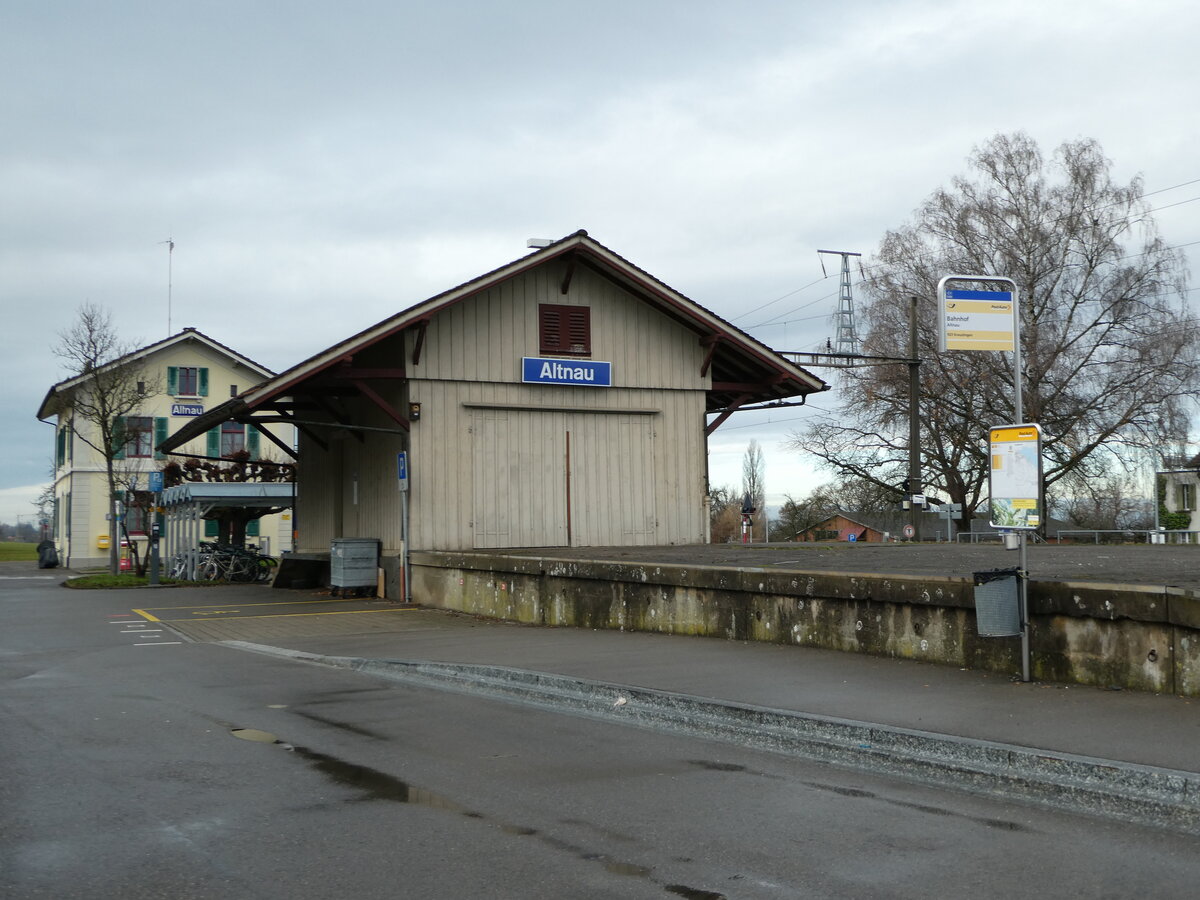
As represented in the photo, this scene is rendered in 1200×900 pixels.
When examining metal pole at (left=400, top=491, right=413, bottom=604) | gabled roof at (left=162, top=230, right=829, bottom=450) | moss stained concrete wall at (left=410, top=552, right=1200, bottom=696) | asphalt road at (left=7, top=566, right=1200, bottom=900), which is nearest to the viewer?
asphalt road at (left=7, top=566, right=1200, bottom=900)

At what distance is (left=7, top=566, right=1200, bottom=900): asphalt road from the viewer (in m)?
4.69

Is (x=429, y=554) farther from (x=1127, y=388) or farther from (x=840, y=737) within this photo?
(x=1127, y=388)

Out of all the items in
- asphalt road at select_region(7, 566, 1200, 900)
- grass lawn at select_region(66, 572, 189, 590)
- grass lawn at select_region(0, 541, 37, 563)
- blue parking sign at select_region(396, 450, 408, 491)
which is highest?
blue parking sign at select_region(396, 450, 408, 491)

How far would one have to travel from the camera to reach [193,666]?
12281 mm

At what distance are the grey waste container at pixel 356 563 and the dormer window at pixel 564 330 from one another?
486 centimetres

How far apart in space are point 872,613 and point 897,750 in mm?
3530

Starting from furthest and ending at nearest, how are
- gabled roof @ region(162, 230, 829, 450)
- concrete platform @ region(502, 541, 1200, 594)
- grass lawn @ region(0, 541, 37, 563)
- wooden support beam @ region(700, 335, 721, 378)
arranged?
grass lawn @ region(0, 541, 37, 563), wooden support beam @ region(700, 335, 721, 378), gabled roof @ region(162, 230, 829, 450), concrete platform @ region(502, 541, 1200, 594)

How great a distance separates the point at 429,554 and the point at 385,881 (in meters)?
15.0

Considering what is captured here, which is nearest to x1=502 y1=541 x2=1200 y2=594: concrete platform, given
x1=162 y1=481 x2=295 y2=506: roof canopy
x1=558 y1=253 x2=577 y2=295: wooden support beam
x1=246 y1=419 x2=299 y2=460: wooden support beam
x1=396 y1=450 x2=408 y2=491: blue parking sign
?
x1=396 y1=450 x2=408 y2=491: blue parking sign

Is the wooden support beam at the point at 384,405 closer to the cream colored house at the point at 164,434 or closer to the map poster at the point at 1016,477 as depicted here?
the map poster at the point at 1016,477

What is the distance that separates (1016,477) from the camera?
9016mm

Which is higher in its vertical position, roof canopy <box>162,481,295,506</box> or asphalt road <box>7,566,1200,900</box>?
roof canopy <box>162,481,295,506</box>

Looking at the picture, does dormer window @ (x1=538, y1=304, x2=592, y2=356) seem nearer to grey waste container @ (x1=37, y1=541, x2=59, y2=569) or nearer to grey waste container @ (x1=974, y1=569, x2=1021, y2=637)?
grey waste container @ (x1=974, y1=569, x2=1021, y2=637)

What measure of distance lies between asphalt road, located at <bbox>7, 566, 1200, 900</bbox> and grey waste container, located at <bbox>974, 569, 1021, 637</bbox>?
7.85 ft
